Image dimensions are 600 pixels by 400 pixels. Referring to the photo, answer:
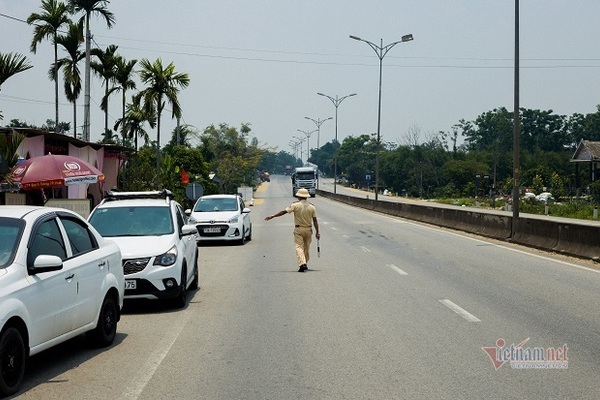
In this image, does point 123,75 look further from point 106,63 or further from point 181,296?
point 181,296

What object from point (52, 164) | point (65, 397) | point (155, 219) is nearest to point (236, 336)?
point (65, 397)

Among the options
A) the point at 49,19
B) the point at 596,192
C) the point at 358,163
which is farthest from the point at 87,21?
the point at 358,163

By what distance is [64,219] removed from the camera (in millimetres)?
8727

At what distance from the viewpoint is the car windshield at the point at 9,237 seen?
729cm

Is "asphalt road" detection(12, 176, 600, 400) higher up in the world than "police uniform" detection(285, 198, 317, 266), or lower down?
lower down

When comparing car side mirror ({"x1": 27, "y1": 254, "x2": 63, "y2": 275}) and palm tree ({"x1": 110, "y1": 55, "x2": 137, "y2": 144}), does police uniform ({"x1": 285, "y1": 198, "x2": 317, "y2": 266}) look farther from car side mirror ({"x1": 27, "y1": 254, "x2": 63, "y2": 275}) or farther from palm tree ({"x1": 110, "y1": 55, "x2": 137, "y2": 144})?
palm tree ({"x1": 110, "y1": 55, "x2": 137, "y2": 144})

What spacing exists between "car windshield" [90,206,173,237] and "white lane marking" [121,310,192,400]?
2.80 metres

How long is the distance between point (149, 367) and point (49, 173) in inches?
507

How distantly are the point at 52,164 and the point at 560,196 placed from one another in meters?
73.9

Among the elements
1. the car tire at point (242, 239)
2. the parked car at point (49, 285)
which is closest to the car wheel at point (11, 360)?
the parked car at point (49, 285)

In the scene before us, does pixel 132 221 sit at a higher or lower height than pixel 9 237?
lower

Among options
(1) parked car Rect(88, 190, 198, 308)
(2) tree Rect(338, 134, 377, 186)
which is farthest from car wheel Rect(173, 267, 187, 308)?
(2) tree Rect(338, 134, 377, 186)

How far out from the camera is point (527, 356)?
8.32m

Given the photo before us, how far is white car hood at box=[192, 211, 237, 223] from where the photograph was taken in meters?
25.3
